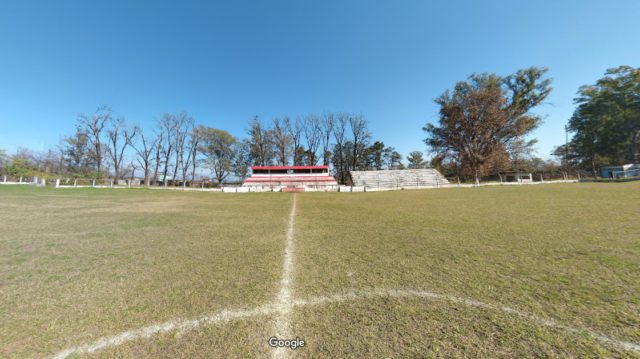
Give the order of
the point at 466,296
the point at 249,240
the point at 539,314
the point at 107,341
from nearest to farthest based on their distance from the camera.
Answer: the point at 107,341, the point at 539,314, the point at 466,296, the point at 249,240

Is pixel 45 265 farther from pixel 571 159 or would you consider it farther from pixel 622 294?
pixel 571 159

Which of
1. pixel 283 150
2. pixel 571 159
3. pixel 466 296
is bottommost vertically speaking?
pixel 466 296

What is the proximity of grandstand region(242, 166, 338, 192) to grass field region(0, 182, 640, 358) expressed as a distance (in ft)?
76.8

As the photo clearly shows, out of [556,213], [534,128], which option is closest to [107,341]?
[556,213]

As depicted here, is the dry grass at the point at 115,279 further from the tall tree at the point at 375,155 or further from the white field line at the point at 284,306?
the tall tree at the point at 375,155

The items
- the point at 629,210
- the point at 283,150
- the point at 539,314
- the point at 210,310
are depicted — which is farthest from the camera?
the point at 283,150

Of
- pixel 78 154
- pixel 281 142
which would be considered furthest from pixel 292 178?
pixel 78 154

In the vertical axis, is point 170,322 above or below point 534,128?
below

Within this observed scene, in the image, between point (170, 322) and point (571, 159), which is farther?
point (571, 159)

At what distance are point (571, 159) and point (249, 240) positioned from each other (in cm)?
5411

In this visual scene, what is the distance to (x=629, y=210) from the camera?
19.1 feet

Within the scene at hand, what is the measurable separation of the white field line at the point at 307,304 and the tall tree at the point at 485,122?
30682 millimetres

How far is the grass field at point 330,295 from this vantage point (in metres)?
1.50

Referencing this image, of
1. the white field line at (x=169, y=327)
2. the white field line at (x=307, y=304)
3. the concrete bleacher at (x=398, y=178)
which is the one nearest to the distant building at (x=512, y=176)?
the concrete bleacher at (x=398, y=178)
